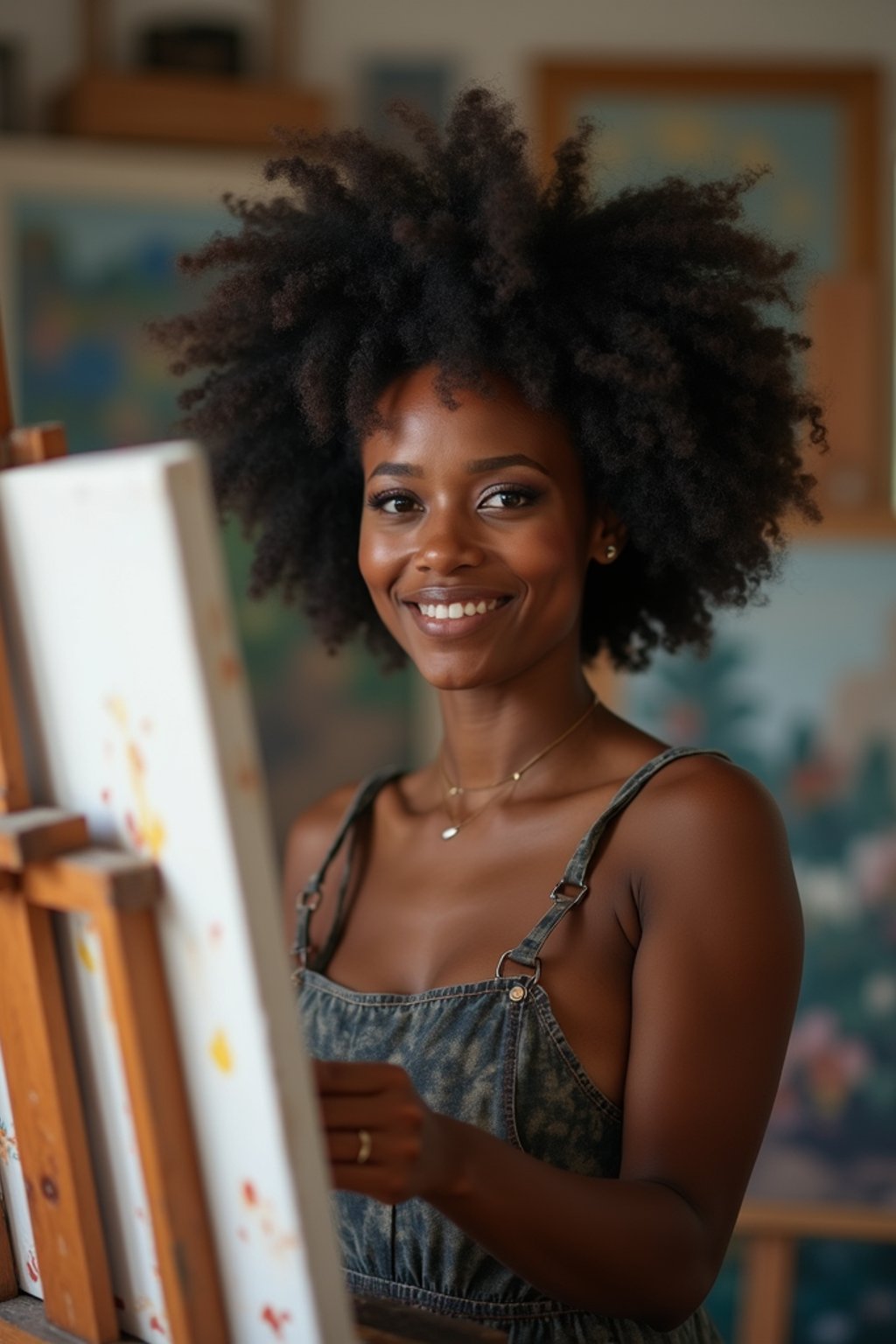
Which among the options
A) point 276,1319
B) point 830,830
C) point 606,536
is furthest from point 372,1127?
point 830,830

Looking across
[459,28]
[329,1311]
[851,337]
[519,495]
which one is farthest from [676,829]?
[459,28]

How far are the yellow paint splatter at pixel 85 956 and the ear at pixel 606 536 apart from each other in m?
0.75

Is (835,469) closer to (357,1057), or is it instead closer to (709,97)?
(709,97)

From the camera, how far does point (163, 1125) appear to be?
81 cm

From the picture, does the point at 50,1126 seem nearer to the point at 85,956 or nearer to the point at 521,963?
the point at 85,956

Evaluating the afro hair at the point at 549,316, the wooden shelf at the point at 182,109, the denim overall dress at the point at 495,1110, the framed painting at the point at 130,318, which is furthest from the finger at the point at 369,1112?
the wooden shelf at the point at 182,109

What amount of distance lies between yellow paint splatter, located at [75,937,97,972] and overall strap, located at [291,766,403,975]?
26.2 inches

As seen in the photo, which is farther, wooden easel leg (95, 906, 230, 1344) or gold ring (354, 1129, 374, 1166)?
gold ring (354, 1129, 374, 1166)

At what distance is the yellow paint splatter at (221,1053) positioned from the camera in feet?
2.54

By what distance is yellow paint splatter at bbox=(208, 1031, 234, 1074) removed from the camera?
77 centimetres

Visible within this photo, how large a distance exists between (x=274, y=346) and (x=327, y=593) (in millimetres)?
305

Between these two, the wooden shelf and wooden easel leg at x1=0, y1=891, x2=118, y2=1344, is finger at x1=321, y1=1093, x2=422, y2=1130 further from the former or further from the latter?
the wooden shelf

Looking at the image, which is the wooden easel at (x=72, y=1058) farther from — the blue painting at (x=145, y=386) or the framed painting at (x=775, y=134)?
the framed painting at (x=775, y=134)

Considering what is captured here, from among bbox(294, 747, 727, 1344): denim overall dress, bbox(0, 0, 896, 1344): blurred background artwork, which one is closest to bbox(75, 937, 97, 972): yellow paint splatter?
bbox(294, 747, 727, 1344): denim overall dress
